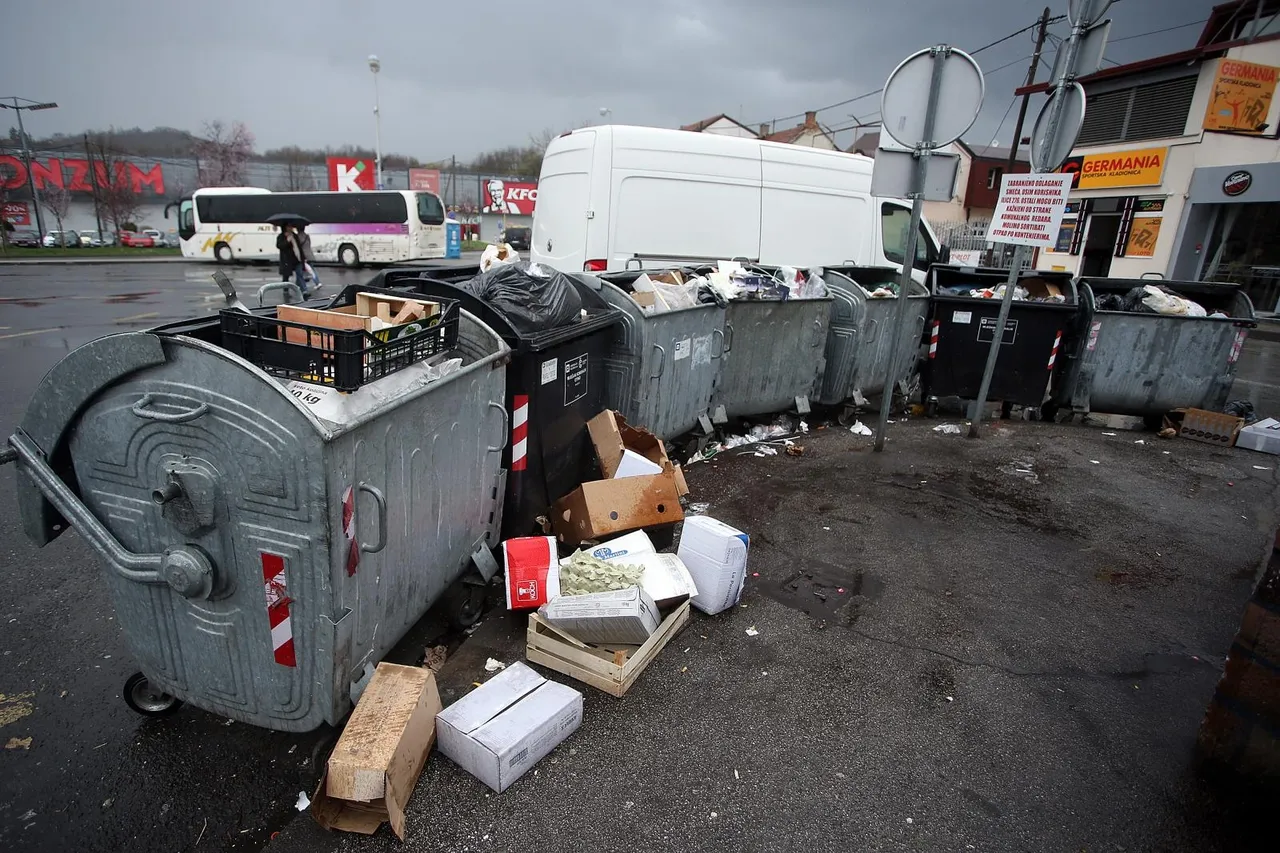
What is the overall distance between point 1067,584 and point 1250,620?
1560 mm

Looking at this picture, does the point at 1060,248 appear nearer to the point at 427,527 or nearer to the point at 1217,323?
the point at 1217,323

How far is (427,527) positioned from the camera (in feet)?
8.99

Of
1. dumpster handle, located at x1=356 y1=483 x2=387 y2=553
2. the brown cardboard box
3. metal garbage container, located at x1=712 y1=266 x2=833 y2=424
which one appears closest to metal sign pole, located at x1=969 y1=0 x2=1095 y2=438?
metal garbage container, located at x1=712 y1=266 x2=833 y2=424

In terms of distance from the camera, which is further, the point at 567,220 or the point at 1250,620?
the point at 567,220

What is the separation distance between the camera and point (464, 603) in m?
3.21

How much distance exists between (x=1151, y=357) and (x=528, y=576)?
704 centimetres

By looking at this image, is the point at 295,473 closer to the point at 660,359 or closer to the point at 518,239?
the point at 660,359

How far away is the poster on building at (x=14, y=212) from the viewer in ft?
84.3

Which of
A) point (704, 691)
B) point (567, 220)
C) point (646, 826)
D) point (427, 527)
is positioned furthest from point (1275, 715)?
point (567, 220)

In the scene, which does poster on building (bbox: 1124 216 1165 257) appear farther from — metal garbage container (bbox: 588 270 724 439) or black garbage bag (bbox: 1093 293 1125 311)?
metal garbage container (bbox: 588 270 724 439)

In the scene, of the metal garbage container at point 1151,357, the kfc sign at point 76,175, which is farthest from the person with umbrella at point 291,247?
the kfc sign at point 76,175

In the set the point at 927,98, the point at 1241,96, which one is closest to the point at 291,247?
the point at 927,98

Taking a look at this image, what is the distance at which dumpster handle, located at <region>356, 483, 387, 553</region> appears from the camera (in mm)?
2180

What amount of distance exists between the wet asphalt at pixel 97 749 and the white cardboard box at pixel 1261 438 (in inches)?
299
